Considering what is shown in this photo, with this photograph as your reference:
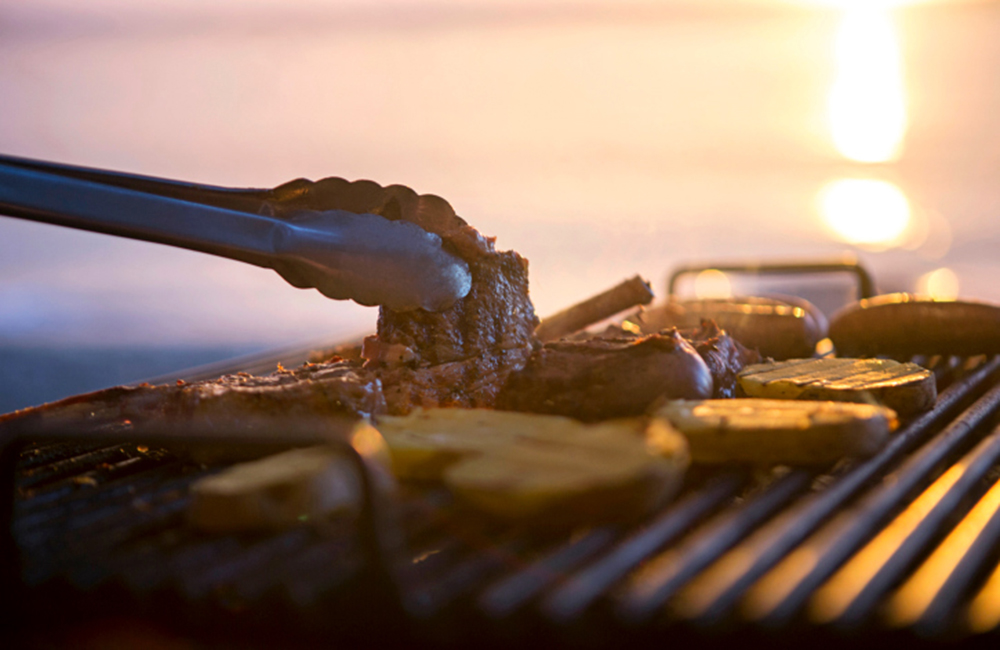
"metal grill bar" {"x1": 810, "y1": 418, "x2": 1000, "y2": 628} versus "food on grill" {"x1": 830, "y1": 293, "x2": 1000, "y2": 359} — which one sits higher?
"food on grill" {"x1": 830, "y1": 293, "x2": 1000, "y2": 359}

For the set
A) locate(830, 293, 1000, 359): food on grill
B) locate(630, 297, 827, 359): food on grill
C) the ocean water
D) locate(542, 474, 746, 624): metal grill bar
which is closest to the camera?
locate(542, 474, 746, 624): metal grill bar

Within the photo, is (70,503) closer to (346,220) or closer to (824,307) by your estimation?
(346,220)

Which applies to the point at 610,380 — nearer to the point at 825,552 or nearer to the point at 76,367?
the point at 825,552

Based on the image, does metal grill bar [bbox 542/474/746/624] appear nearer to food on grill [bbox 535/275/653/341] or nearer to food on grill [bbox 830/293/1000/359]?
food on grill [bbox 535/275/653/341]

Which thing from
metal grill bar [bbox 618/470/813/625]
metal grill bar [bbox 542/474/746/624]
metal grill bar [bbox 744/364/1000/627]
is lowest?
metal grill bar [bbox 744/364/1000/627]

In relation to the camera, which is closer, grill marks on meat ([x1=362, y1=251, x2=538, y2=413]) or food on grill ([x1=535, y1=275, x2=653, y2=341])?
grill marks on meat ([x1=362, y1=251, x2=538, y2=413])

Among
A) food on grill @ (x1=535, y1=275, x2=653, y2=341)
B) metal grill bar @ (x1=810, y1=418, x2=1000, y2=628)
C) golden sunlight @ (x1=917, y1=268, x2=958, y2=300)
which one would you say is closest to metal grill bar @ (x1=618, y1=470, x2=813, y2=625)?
metal grill bar @ (x1=810, y1=418, x2=1000, y2=628)

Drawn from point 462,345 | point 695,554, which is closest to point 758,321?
point 462,345
